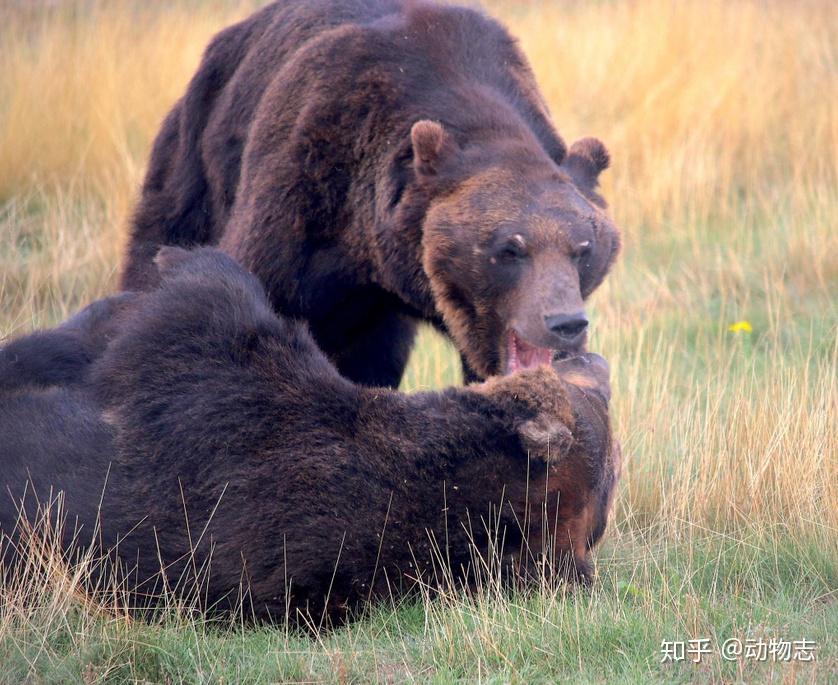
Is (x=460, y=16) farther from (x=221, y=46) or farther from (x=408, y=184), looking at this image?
(x=221, y=46)

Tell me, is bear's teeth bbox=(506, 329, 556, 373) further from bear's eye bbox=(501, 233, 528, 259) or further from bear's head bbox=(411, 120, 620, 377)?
bear's eye bbox=(501, 233, 528, 259)

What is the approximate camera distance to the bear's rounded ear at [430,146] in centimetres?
533

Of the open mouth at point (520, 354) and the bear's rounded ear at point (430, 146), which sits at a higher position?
the bear's rounded ear at point (430, 146)

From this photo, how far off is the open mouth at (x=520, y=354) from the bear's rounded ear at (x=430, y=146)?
0.84m

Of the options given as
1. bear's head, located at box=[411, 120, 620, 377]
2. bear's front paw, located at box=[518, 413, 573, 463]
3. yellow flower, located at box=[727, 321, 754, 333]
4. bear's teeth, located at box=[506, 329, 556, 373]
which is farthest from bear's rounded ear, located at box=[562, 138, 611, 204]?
yellow flower, located at box=[727, 321, 754, 333]

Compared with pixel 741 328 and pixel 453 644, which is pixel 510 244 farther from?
pixel 741 328

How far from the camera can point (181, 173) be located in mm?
6770

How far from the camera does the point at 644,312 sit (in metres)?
8.77

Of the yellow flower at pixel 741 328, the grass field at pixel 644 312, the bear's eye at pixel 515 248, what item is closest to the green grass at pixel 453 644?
the grass field at pixel 644 312

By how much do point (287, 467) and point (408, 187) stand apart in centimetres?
189

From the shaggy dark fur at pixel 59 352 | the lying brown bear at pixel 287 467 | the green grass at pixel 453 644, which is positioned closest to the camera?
the green grass at pixel 453 644

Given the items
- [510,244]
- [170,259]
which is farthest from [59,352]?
[510,244]

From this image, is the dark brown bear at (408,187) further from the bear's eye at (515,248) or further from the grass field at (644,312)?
the grass field at (644,312)

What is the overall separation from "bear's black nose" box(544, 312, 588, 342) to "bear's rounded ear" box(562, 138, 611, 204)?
911mm
